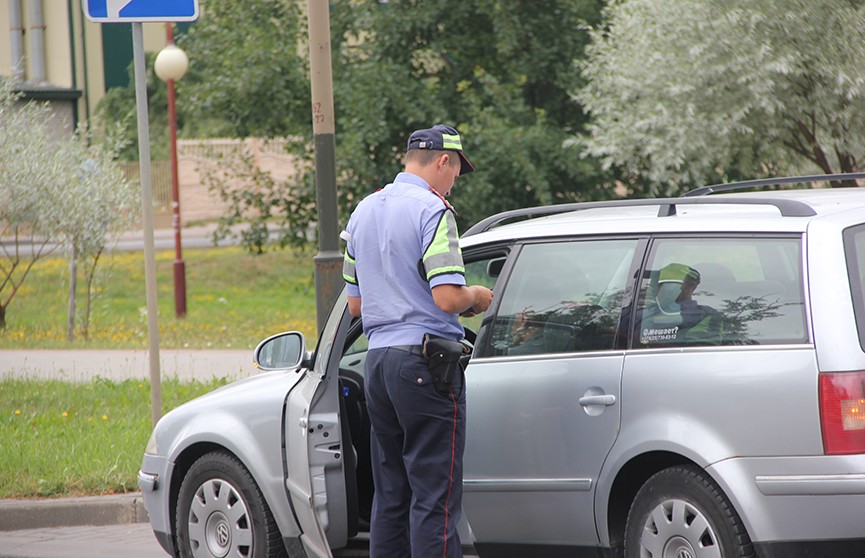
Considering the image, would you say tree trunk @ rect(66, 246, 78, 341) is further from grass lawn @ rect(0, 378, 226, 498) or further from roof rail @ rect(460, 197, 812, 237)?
roof rail @ rect(460, 197, 812, 237)

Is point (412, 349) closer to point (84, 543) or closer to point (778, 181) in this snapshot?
point (778, 181)

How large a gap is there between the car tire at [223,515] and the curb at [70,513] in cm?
177

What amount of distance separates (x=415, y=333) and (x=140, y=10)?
3312mm

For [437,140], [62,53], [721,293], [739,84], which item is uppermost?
[62,53]

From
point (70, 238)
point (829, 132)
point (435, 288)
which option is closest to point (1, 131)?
point (70, 238)

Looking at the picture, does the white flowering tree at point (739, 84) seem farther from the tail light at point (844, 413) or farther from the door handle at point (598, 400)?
the tail light at point (844, 413)

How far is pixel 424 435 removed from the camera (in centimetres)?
437

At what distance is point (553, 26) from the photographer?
18.0 meters

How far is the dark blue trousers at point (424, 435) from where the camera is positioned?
435 cm

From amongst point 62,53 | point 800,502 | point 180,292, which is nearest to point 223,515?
point 800,502

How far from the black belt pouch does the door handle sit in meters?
0.47

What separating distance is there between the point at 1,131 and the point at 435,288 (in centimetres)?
1303

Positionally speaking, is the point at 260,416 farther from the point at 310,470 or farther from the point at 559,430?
the point at 559,430

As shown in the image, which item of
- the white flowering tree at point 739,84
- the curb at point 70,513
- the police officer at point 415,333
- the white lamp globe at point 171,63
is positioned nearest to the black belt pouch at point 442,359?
the police officer at point 415,333
